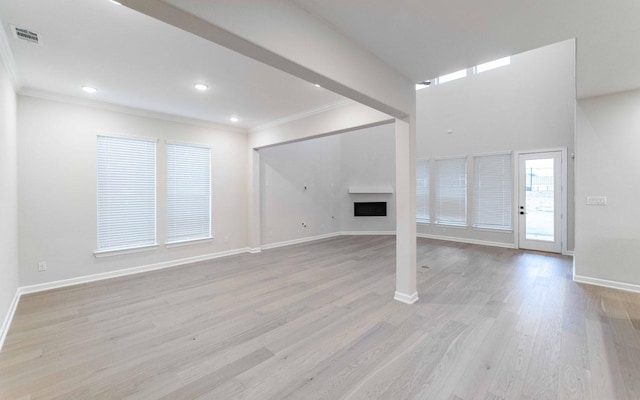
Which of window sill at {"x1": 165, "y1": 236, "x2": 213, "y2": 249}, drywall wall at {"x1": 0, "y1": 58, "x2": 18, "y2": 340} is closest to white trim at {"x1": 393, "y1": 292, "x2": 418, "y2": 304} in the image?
window sill at {"x1": 165, "y1": 236, "x2": 213, "y2": 249}

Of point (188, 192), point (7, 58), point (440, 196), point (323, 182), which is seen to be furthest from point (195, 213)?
point (440, 196)

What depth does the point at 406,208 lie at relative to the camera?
3.31m

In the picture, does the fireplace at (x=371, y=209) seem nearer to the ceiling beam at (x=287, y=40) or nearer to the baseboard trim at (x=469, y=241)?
the baseboard trim at (x=469, y=241)

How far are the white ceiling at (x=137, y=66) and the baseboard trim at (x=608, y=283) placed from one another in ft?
14.7

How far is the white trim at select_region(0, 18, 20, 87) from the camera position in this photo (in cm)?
244

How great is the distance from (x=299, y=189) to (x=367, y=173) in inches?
96.9

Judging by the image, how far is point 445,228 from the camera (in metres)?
7.52

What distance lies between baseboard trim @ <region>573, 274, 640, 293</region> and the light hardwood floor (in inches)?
7.7

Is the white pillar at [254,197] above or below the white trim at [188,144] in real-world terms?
below

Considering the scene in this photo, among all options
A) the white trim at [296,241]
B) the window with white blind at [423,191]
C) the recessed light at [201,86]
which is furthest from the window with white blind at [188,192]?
the window with white blind at [423,191]

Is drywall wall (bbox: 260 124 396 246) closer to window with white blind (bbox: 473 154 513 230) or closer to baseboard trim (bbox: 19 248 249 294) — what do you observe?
baseboard trim (bbox: 19 248 249 294)

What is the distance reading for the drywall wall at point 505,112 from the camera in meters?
5.68

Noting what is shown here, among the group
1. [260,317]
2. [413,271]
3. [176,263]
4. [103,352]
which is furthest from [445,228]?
[103,352]

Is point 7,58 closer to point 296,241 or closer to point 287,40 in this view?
point 287,40
